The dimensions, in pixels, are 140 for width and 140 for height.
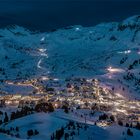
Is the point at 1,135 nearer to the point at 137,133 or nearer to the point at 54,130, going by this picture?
the point at 54,130

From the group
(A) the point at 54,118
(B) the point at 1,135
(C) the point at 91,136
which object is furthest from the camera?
(A) the point at 54,118

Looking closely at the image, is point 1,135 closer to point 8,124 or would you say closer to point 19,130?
point 19,130

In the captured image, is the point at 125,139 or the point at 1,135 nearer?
the point at 1,135

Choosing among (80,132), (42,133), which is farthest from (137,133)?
(42,133)

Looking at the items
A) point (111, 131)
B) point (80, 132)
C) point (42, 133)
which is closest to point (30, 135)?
point (42, 133)

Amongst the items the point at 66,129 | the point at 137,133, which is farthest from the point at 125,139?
the point at 66,129

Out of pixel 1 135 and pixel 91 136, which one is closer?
pixel 1 135

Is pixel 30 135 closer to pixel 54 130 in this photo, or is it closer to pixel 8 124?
pixel 54 130

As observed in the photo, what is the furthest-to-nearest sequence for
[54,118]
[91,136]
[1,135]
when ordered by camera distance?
1. [54,118]
2. [91,136]
3. [1,135]
